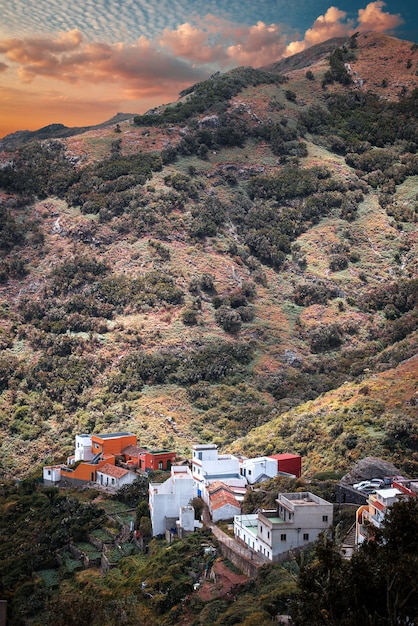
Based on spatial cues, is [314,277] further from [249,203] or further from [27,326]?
[27,326]

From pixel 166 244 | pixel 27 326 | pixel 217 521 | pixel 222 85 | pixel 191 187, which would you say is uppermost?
pixel 222 85

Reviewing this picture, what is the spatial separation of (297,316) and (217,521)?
38.0 meters

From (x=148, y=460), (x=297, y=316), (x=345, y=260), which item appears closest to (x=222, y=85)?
(x=345, y=260)

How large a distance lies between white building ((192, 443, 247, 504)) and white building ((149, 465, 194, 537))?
0.81m

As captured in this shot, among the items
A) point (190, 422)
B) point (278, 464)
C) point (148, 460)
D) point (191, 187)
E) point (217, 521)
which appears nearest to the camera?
point (217, 521)

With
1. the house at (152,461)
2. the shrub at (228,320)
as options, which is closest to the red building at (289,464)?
the house at (152,461)

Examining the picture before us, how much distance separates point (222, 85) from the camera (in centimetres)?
9825

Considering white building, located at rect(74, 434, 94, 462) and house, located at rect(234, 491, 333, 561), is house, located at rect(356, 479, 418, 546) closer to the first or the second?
house, located at rect(234, 491, 333, 561)

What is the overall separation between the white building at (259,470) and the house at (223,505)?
256cm

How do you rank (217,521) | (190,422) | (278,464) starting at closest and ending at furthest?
(217,521) < (278,464) < (190,422)

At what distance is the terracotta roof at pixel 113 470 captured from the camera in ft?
132

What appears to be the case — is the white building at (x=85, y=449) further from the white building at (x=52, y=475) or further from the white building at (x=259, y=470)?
the white building at (x=259, y=470)

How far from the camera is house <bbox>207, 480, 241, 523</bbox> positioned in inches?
1280

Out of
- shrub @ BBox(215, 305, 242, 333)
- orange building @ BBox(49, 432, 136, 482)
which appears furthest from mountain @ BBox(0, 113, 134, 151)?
orange building @ BBox(49, 432, 136, 482)
